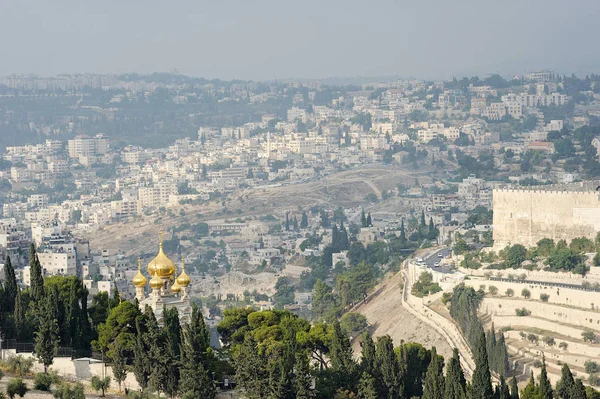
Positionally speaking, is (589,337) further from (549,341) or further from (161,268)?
(161,268)

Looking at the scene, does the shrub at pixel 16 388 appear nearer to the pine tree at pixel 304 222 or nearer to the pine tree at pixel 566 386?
the pine tree at pixel 566 386

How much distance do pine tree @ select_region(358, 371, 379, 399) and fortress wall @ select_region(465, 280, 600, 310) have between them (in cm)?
1501

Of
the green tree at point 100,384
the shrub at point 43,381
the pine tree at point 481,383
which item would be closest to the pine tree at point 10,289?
the green tree at point 100,384

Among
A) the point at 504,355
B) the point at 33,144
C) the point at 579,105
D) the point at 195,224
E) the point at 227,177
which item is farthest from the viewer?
the point at 33,144

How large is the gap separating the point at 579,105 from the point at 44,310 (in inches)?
5207

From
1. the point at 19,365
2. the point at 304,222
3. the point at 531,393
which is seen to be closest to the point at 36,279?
the point at 19,365

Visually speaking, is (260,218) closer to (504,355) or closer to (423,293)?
(423,293)

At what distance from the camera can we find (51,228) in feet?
270


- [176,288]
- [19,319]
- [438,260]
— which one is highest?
[176,288]

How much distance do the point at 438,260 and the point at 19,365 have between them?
31314 mm

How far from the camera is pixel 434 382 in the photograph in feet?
109

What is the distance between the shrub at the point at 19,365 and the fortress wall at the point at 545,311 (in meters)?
19.9

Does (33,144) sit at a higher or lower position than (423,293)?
lower

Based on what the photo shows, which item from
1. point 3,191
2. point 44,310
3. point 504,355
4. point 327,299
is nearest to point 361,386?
point 44,310
